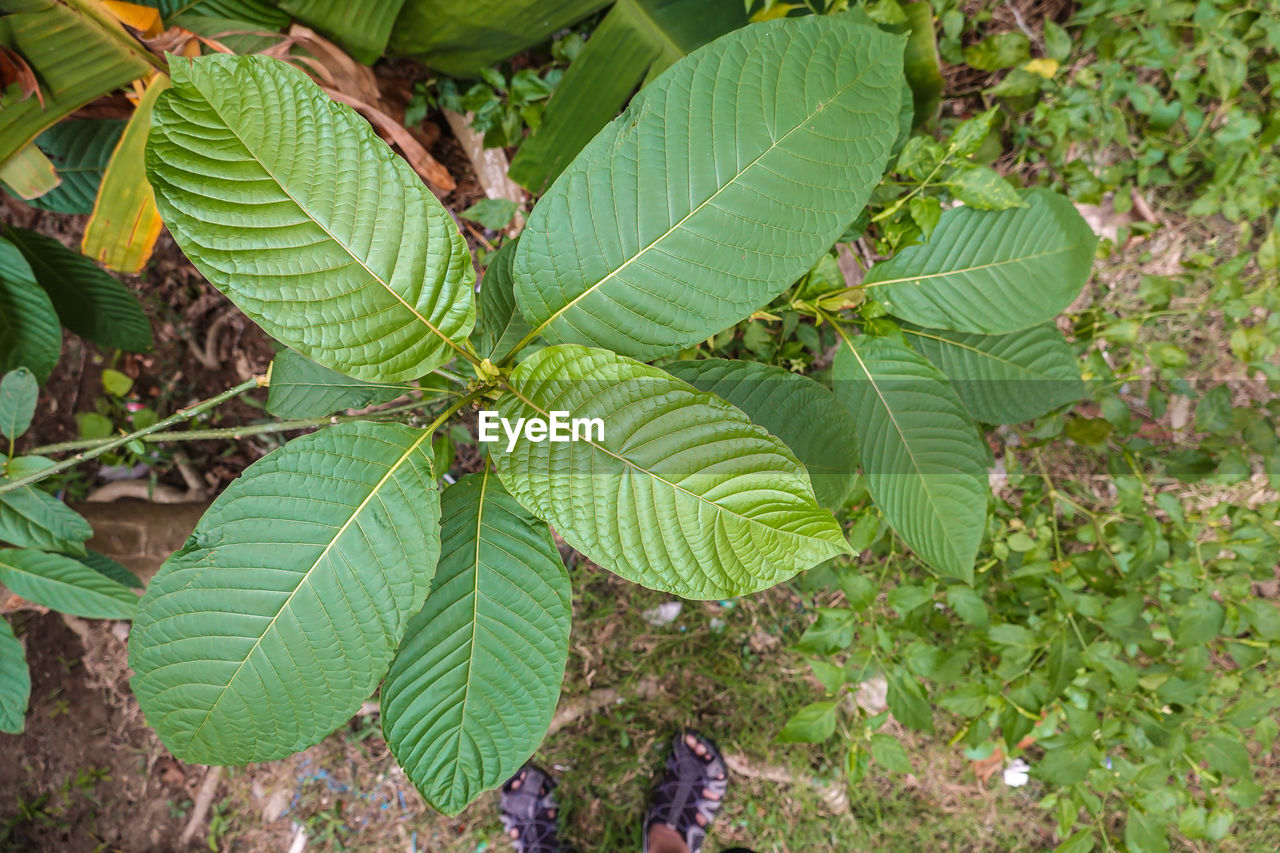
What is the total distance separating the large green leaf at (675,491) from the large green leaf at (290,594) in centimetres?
20

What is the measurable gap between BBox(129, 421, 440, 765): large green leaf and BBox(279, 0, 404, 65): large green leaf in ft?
3.76

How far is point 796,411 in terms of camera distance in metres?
1.07

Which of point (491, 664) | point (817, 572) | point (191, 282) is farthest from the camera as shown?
point (191, 282)

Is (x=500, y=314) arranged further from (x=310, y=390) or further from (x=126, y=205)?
(x=126, y=205)

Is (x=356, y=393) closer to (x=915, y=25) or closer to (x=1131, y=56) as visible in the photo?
(x=915, y=25)

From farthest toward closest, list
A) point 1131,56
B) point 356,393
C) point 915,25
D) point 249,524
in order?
1. point 1131,56
2. point 915,25
3. point 356,393
4. point 249,524

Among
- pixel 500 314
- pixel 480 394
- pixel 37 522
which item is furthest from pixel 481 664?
pixel 37 522

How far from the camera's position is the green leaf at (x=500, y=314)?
1.03 m

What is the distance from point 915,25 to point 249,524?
1571 mm

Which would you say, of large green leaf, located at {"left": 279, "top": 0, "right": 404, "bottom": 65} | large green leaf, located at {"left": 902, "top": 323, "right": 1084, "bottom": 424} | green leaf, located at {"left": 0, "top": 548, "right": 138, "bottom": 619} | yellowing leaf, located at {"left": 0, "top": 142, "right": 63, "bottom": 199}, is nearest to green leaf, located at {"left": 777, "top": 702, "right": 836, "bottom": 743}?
large green leaf, located at {"left": 902, "top": 323, "right": 1084, "bottom": 424}

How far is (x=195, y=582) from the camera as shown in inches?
30.5

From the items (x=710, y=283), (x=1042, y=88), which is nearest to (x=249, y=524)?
(x=710, y=283)

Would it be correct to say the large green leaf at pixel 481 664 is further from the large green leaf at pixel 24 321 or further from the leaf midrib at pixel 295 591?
the large green leaf at pixel 24 321

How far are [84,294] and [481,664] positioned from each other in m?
1.52
